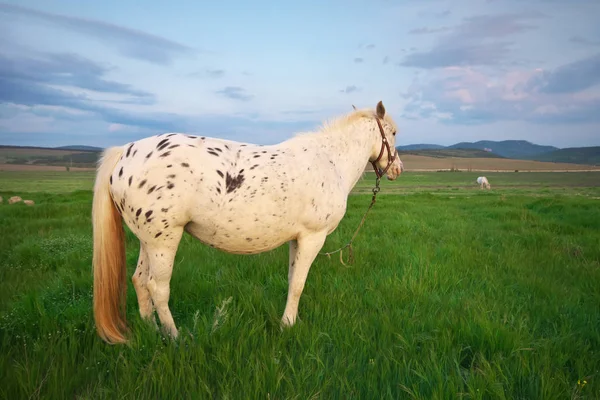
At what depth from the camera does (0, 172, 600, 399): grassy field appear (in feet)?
8.02

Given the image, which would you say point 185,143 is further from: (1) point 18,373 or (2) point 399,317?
(2) point 399,317

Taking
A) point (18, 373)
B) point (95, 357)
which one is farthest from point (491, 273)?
point (18, 373)

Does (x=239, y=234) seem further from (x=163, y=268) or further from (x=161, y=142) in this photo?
(x=161, y=142)

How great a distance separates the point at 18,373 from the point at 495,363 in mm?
3529

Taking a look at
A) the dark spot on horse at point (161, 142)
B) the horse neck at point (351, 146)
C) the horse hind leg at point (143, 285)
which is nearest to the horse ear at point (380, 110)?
the horse neck at point (351, 146)

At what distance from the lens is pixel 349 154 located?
4.32 m

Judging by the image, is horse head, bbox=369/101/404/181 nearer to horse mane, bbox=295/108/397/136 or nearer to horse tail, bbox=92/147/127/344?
horse mane, bbox=295/108/397/136

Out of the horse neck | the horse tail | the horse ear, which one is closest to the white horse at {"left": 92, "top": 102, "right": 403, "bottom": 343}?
the horse tail

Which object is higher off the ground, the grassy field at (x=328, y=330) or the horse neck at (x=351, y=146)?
the horse neck at (x=351, y=146)

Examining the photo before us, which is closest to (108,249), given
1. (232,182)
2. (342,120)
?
(232,182)

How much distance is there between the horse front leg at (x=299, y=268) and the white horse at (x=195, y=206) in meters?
0.01

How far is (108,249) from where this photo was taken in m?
3.30

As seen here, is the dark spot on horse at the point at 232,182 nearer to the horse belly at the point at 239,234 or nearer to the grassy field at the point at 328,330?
the horse belly at the point at 239,234

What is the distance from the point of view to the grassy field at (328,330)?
245 cm
